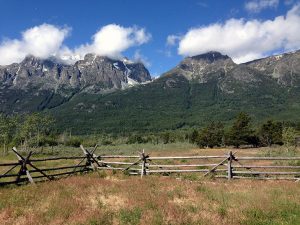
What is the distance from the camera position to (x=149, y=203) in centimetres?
1559

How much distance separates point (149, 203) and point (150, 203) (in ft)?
0.15

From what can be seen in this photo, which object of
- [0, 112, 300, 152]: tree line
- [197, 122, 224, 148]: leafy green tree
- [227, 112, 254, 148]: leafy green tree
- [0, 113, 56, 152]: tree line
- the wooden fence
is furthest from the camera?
[197, 122, 224, 148]: leafy green tree

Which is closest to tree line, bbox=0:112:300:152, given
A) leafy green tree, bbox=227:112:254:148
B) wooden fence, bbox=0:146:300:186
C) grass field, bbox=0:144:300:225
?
leafy green tree, bbox=227:112:254:148

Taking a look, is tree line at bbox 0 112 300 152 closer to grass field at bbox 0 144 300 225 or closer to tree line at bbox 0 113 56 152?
tree line at bbox 0 113 56 152

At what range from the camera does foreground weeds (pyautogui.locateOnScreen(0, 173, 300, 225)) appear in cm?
1343

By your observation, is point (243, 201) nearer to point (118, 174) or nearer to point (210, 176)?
point (210, 176)

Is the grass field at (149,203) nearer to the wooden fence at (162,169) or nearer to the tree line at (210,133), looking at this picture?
the wooden fence at (162,169)

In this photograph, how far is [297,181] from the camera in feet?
73.4

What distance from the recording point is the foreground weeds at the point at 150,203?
44.1ft

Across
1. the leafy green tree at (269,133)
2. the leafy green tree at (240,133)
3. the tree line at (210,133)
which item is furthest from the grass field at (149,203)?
the leafy green tree at (269,133)

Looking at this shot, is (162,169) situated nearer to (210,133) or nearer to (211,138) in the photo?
(211,138)

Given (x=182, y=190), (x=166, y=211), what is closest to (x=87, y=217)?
(x=166, y=211)

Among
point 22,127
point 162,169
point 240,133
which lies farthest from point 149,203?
point 240,133

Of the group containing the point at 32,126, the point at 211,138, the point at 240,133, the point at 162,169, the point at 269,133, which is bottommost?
the point at 162,169
